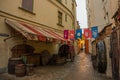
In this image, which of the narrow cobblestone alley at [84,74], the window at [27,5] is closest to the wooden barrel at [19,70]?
the narrow cobblestone alley at [84,74]

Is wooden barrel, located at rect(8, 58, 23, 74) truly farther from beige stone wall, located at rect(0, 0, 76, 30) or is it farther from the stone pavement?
beige stone wall, located at rect(0, 0, 76, 30)

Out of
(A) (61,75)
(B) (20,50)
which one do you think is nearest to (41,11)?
(B) (20,50)

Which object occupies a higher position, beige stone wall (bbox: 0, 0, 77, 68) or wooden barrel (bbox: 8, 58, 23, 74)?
beige stone wall (bbox: 0, 0, 77, 68)

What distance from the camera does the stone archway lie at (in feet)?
31.0

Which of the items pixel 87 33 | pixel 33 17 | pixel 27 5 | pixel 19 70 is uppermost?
pixel 27 5

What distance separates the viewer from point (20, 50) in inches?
394

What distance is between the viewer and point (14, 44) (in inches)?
370

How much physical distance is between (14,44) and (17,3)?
2.83 metres

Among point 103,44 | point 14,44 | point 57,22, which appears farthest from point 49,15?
point 103,44

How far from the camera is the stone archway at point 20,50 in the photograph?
946 cm

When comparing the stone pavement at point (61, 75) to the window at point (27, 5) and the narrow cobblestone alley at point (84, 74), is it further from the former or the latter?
the window at point (27, 5)

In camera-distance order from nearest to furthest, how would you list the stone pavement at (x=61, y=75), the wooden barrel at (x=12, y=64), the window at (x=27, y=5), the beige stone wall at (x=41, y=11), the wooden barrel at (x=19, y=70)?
the stone pavement at (x=61, y=75) < the wooden barrel at (x=19, y=70) < the wooden barrel at (x=12, y=64) < the beige stone wall at (x=41, y=11) < the window at (x=27, y=5)

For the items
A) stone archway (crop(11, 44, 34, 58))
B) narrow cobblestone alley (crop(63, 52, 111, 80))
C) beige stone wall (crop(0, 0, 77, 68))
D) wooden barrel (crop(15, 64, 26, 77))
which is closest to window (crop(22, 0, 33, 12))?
beige stone wall (crop(0, 0, 77, 68))

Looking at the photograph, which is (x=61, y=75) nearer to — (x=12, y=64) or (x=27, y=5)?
(x=12, y=64)
